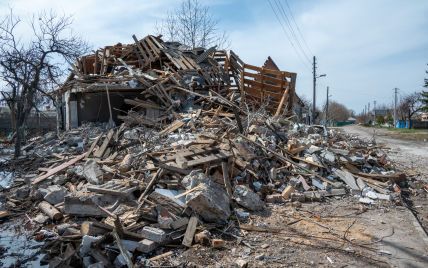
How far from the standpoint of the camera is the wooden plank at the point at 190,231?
517 cm

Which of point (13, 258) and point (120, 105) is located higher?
point (120, 105)

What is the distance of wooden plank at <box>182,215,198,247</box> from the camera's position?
5172mm

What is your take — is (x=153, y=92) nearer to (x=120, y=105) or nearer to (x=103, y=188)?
(x=120, y=105)

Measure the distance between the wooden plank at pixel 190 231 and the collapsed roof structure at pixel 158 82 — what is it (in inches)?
254

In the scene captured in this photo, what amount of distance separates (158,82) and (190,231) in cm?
874

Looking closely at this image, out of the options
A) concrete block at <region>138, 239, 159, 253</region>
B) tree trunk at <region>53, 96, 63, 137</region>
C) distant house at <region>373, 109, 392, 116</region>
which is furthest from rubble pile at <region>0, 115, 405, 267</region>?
distant house at <region>373, 109, 392, 116</region>

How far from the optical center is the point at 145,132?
10.5m

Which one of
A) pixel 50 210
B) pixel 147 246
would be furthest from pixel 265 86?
pixel 147 246

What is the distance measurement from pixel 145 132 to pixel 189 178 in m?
4.19

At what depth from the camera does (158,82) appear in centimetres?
1334

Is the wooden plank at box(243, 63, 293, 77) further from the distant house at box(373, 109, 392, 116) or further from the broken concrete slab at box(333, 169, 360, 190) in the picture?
the distant house at box(373, 109, 392, 116)

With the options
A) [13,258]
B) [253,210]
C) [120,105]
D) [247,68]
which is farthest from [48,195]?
[247,68]

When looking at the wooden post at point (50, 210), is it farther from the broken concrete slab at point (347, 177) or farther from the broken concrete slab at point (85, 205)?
the broken concrete slab at point (347, 177)

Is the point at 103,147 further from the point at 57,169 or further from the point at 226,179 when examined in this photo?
the point at 226,179
